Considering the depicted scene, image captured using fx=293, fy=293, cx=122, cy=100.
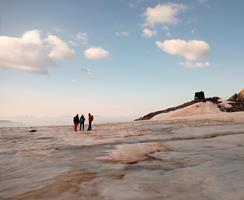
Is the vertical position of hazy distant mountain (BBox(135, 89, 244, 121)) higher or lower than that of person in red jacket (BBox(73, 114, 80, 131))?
higher

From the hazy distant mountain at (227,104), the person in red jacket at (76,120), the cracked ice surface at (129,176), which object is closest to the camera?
the cracked ice surface at (129,176)

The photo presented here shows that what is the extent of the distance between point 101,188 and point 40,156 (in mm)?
6106

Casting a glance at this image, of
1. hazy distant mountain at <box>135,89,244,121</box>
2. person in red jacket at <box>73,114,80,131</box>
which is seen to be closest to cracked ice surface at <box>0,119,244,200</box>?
person in red jacket at <box>73,114,80,131</box>

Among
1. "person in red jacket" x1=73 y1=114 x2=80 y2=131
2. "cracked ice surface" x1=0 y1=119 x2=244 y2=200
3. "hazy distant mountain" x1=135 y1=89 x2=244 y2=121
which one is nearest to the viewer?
"cracked ice surface" x1=0 y1=119 x2=244 y2=200

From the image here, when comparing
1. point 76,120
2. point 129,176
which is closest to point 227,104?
point 76,120

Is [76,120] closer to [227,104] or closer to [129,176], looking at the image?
[129,176]

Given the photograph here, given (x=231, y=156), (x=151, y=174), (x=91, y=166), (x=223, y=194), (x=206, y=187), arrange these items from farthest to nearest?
(x=231, y=156) < (x=91, y=166) < (x=151, y=174) < (x=206, y=187) < (x=223, y=194)

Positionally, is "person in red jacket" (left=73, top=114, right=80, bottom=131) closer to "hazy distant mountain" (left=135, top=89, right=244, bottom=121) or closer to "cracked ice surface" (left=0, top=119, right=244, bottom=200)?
"cracked ice surface" (left=0, top=119, right=244, bottom=200)

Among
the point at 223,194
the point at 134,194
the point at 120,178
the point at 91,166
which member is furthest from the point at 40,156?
the point at 223,194

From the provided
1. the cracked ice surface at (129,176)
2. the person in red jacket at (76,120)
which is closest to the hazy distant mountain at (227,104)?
the person in red jacket at (76,120)

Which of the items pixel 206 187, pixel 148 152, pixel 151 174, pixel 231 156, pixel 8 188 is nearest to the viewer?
pixel 206 187

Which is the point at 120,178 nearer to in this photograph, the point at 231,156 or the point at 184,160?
the point at 184,160

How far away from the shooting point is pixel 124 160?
1002cm

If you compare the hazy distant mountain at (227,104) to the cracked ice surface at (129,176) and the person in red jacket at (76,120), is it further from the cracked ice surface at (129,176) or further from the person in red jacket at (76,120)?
the cracked ice surface at (129,176)
